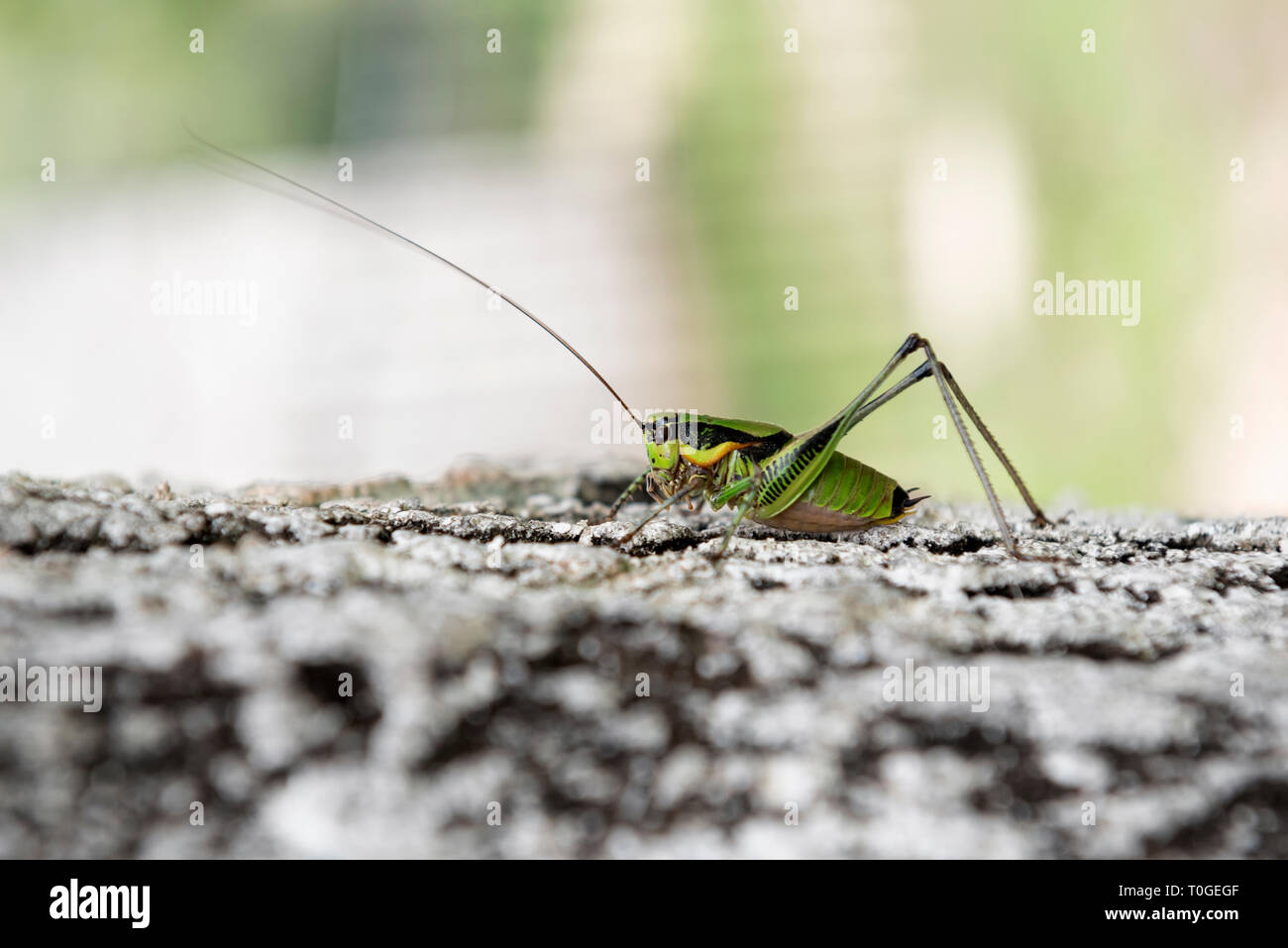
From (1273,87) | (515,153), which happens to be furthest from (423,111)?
(1273,87)

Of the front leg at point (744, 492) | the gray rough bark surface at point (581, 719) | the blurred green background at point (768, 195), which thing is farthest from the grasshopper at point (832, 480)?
the blurred green background at point (768, 195)

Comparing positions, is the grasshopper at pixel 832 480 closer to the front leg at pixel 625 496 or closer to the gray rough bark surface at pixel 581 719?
the front leg at pixel 625 496

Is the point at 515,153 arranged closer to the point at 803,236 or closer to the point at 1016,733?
the point at 803,236

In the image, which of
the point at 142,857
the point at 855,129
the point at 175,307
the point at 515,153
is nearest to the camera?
the point at 142,857

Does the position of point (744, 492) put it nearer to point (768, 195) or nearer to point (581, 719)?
point (581, 719)

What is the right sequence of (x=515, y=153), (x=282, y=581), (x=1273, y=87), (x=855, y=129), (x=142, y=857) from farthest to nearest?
(x=515, y=153) → (x=855, y=129) → (x=1273, y=87) → (x=282, y=581) → (x=142, y=857)

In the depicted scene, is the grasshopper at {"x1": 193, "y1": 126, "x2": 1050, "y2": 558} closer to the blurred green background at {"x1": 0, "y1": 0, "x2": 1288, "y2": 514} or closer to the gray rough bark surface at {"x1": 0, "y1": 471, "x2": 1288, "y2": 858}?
the gray rough bark surface at {"x1": 0, "y1": 471, "x2": 1288, "y2": 858}

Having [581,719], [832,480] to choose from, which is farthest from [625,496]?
[581,719]
